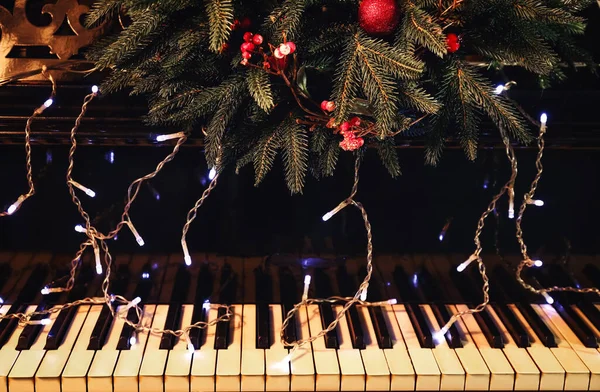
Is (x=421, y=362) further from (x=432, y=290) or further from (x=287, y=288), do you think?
(x=287, y=288)

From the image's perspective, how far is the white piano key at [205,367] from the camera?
51.7 inches

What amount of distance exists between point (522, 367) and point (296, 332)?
1.81ft

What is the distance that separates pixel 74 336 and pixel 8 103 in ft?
1.95

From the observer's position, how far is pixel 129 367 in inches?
52.1

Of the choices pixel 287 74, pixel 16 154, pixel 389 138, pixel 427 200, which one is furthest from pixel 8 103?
pixel 427 200

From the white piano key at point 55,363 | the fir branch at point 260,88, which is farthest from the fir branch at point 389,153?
the white piano key at point 55,363

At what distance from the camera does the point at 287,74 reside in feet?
3.92

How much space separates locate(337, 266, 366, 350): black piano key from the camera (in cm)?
142

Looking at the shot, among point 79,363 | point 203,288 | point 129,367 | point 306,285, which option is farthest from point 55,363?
point 306,285

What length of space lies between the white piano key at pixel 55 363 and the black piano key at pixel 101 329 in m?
0.05

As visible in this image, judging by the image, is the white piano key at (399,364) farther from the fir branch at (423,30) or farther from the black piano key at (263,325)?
the fir branch at (423,30)

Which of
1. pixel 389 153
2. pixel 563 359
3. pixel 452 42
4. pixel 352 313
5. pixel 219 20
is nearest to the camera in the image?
pixel 219 20

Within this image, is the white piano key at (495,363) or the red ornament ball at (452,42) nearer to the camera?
the red ornament ball at (452,42)

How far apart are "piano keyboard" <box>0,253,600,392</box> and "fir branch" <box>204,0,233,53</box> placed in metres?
0.70
